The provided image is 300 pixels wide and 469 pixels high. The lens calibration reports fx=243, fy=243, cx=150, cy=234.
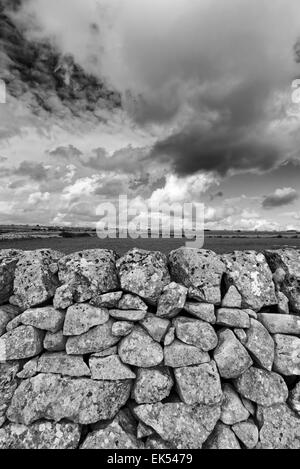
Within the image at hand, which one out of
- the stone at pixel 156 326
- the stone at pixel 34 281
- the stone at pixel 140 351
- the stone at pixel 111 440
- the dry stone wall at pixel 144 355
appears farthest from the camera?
the stone at pixel 34 281

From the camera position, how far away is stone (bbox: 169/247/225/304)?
11.1 ft

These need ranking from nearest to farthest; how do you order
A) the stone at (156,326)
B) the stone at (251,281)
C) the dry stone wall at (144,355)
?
the dry stone wall at (144,355) < the stone at (156,326) < the stone at (251,281)

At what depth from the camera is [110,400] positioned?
3.04m

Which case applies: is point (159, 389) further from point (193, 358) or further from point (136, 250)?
point (136, 250)

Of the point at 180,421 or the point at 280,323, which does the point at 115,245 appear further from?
the point at 180,421

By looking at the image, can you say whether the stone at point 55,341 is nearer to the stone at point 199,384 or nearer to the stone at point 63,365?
the stone at point 63,365

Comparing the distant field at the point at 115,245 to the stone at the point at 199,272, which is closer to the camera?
the stone at the point at 199,272

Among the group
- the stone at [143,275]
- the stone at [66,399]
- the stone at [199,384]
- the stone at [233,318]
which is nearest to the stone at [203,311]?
the stone at [233,318]

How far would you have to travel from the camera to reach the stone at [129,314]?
10.5 ft

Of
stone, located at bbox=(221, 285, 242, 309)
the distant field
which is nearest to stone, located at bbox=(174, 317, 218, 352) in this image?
stone, located at bbox=(221, 285, 242, 309)

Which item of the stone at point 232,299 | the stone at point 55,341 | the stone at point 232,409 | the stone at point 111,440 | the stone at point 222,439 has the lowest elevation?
the stone at point 222,439

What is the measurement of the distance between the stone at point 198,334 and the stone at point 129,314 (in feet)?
1.66

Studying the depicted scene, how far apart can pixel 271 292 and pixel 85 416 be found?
2957mm
